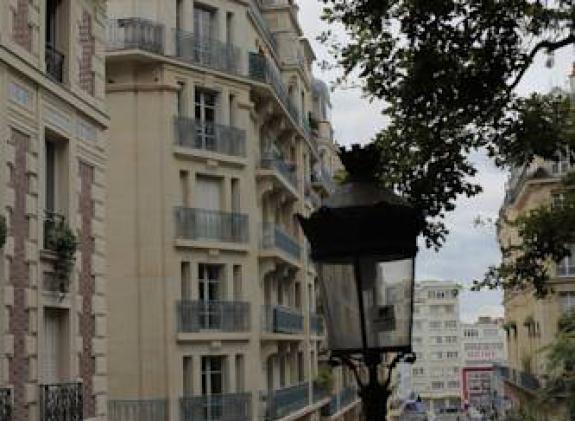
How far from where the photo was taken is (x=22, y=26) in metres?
16.0

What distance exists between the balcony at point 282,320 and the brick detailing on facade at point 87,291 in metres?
14.1

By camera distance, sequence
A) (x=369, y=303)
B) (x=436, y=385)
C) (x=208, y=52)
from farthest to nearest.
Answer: (x=436, y=385) → (x=208, y=52) → (x=369, y=303)

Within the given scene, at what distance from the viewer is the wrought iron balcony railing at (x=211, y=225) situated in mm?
29062

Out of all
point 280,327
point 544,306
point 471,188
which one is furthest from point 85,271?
point 544,306

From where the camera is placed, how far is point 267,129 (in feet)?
116

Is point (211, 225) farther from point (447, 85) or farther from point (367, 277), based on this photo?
point (367, 277)

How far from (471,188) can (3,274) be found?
24.3ft

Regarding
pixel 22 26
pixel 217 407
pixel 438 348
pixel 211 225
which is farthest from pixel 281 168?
pixel 438 348

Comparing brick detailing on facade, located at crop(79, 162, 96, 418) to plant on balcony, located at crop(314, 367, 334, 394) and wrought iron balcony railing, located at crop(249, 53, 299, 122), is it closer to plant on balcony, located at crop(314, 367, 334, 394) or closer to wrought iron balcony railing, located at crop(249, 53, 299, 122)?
wrought iron balcony railing, located at crop(249, 53, 299, 122)

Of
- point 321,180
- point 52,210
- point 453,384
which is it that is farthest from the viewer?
point 453,384

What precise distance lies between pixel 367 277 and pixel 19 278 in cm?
1023

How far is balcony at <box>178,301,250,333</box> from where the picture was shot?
94.2 ft

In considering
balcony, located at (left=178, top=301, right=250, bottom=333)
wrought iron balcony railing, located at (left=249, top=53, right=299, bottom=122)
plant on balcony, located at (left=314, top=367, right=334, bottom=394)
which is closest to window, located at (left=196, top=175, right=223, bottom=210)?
balcony, located at (left=178, top=301, right=250, bottom=333)

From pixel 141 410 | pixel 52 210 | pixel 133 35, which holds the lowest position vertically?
pixel 141 410
